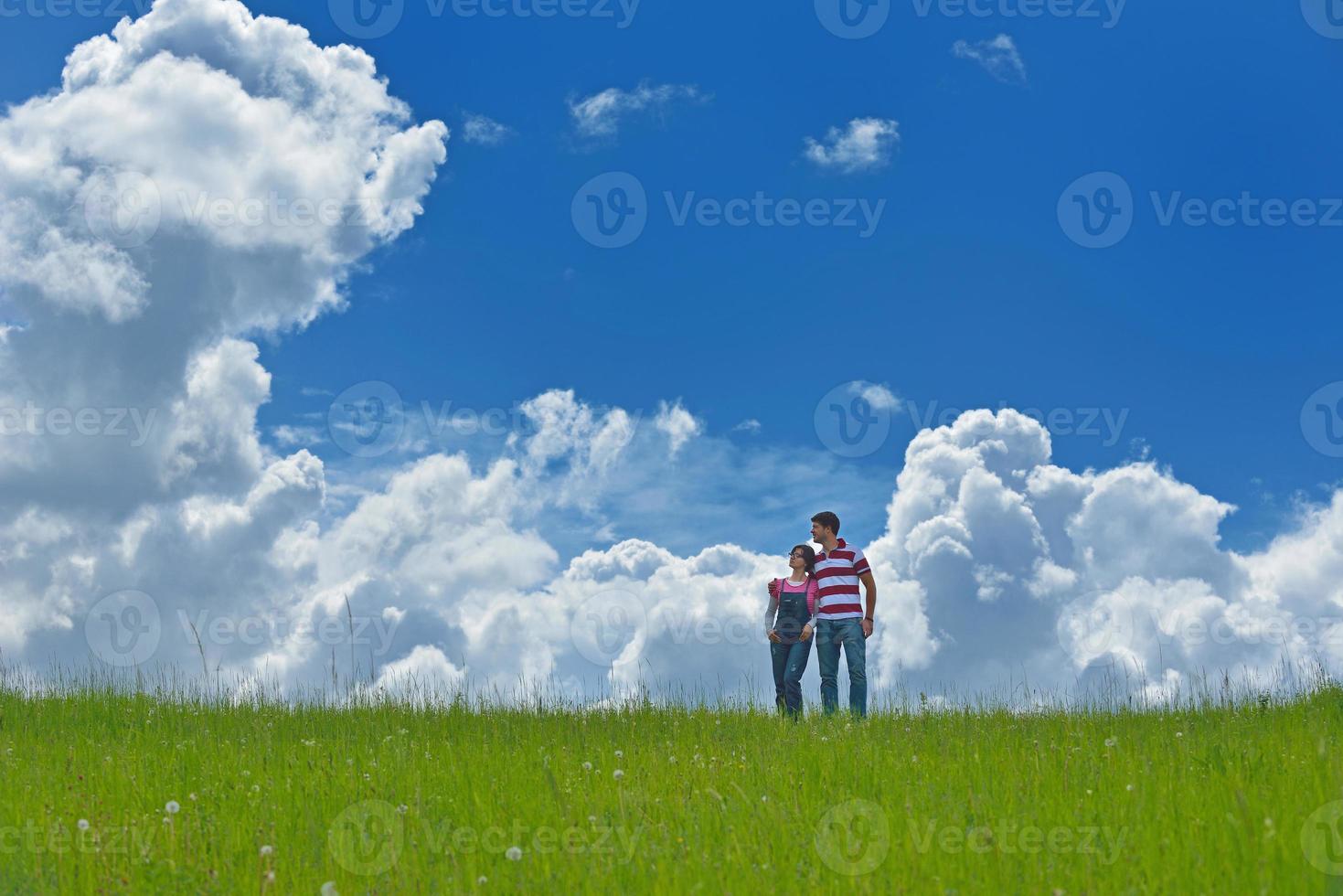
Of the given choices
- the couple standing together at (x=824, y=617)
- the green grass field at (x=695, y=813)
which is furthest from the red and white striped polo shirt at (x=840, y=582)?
the green grass field at (x=695, y=813)

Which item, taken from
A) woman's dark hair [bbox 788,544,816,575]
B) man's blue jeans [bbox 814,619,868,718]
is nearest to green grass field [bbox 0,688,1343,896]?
man's blue jeans [bbox 814,619,868,718]

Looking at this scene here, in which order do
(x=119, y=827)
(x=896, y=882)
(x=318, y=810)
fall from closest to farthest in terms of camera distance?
1. (x=896, y=882)
2. (x=119, y=827)
3. (x=318, y=810)

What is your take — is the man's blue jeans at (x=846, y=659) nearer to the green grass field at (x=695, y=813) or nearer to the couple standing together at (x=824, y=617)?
the couple standing together at (x=824, y=617)

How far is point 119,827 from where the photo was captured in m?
7.71

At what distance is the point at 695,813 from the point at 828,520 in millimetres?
7987

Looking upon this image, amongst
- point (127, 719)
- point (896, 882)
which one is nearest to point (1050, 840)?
point (896, 882)

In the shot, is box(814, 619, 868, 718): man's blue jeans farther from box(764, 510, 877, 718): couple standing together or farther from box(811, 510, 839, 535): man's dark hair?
box(811, 510, 839, 535): man's dark hair

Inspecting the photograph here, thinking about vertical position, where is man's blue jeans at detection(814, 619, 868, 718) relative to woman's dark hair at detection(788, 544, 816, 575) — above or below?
below

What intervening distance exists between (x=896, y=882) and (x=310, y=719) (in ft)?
36.9

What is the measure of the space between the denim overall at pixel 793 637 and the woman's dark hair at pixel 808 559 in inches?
8.9

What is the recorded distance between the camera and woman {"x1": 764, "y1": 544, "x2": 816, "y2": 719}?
15117 mm

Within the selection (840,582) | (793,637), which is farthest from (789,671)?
(840,582)

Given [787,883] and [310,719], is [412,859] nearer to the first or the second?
[787,883]

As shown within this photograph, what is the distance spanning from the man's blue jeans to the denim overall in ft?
0.93
